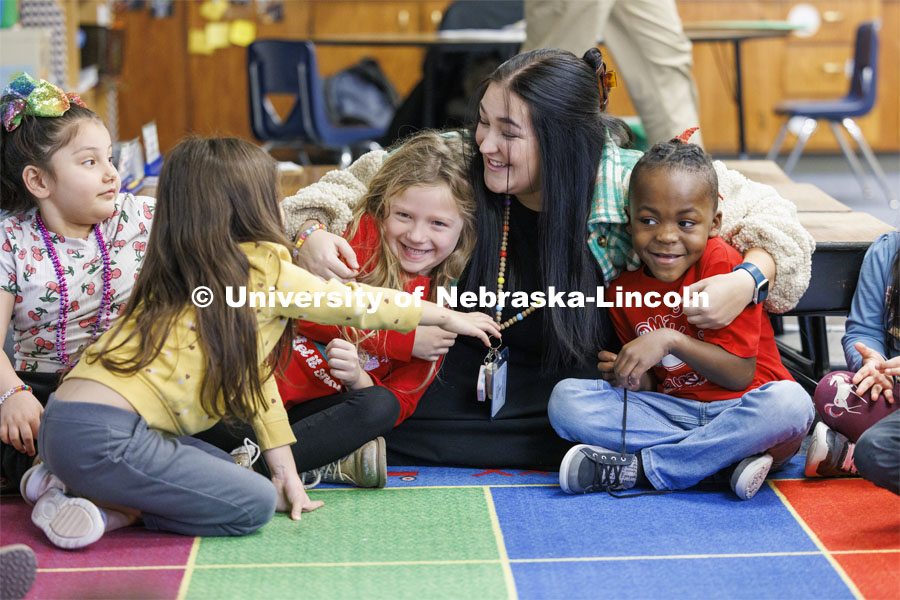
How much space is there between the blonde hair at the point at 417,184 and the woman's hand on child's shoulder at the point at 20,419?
580 mm

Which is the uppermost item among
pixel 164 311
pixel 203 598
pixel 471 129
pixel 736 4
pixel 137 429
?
pixel 736 4

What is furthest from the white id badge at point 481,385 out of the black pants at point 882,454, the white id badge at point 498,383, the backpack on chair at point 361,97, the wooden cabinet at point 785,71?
the wooden cabinet at point 785,71

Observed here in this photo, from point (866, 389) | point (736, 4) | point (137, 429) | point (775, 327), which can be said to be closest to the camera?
point (137, 429)

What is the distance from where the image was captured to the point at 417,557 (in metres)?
1.64

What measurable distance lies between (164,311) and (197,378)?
0.40ft

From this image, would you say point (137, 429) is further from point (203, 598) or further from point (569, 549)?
point (569, 549)

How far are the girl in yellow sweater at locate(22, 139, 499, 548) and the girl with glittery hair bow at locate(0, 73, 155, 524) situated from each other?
0.81ft

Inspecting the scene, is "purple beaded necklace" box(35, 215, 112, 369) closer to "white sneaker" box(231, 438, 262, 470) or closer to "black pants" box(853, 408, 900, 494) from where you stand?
"white sneaker" box(231, 438, 262, 470)

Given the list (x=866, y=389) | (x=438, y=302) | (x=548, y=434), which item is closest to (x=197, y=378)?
(x=438, y=302)

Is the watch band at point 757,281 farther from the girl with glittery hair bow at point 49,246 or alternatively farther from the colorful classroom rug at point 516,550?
the girl with glittery hair bow at point 49,246

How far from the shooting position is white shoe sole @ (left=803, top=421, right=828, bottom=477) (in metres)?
1.94

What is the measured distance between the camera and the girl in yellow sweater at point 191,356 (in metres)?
1.62

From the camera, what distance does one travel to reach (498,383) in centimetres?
204

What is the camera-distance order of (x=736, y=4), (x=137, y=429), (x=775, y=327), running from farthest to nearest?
(x=736, y=4), (x=775, y=327), (x=137, y=429)
